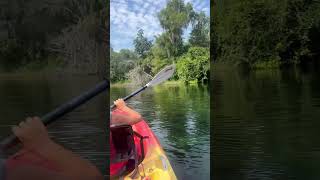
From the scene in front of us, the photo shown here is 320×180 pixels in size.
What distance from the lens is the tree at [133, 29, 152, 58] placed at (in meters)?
2.29

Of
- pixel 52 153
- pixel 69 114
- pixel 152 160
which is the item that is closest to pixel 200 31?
pixel 152 160

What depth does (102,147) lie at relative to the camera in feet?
11.7

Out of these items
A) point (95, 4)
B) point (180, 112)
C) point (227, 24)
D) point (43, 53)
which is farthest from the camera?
point (227, 24)

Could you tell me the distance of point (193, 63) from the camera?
7.83 feet

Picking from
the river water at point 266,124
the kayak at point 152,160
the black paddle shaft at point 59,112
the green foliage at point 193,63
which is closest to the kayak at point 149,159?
the kayak at point 152,160

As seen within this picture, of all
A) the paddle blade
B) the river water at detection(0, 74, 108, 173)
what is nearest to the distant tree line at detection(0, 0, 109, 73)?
the river water at detection(0, 74, 108, 173)

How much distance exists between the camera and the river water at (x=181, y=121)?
238 centimetres

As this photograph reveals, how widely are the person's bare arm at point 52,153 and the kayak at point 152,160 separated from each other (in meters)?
0.34

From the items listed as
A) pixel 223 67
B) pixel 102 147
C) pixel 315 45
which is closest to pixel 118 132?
pixel 102 147

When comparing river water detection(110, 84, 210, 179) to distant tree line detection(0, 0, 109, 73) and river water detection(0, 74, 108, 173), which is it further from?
river water detection(0, 74, 108, 173)

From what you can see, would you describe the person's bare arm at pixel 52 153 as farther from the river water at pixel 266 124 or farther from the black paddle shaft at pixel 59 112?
the river water at pixel 266 124

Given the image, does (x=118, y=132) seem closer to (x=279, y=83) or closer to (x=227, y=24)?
(x=227, y=24)

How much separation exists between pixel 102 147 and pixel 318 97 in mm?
1811

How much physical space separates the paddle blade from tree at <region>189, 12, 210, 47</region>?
0.51ft
